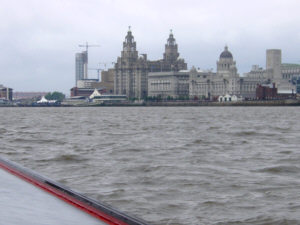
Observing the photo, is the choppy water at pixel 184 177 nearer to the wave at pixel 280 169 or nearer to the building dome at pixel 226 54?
the wave at pixel 280 169

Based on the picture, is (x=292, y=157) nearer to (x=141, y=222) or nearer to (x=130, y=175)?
(x=130, y=175)

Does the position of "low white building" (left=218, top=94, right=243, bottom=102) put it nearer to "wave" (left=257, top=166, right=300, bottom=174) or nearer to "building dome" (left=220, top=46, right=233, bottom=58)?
"building dome" (left=220, top=46, right=233, bottom=58)

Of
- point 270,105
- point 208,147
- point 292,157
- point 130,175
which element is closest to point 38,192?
point 130,175

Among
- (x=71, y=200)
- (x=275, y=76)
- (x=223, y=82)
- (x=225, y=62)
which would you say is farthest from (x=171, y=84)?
(x=71, y=200)

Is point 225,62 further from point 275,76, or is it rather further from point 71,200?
point 71,200

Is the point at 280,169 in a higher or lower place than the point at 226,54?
lower

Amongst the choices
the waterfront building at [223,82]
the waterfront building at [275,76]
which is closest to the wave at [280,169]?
the waterfront building at [223,82]

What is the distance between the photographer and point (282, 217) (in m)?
8.60

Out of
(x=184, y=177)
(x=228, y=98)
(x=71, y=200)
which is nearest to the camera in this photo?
(x=71, y=200)

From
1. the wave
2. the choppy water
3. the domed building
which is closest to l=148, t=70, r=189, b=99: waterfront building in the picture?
the domed building

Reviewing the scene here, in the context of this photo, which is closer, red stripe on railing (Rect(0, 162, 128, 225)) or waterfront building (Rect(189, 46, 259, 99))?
red stripe on railing (Rect(0, 162, 128, 225))

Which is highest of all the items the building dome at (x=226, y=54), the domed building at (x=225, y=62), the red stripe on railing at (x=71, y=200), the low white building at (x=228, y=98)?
the building dome at (x=226, y=54)

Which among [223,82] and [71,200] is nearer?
[71,200]

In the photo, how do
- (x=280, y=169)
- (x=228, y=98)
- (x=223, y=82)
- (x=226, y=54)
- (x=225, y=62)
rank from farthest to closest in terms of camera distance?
(x=226, y=54), (x=225, y=62), (x=223, y=82), (x=228, y=98), (x=280, y=169)
